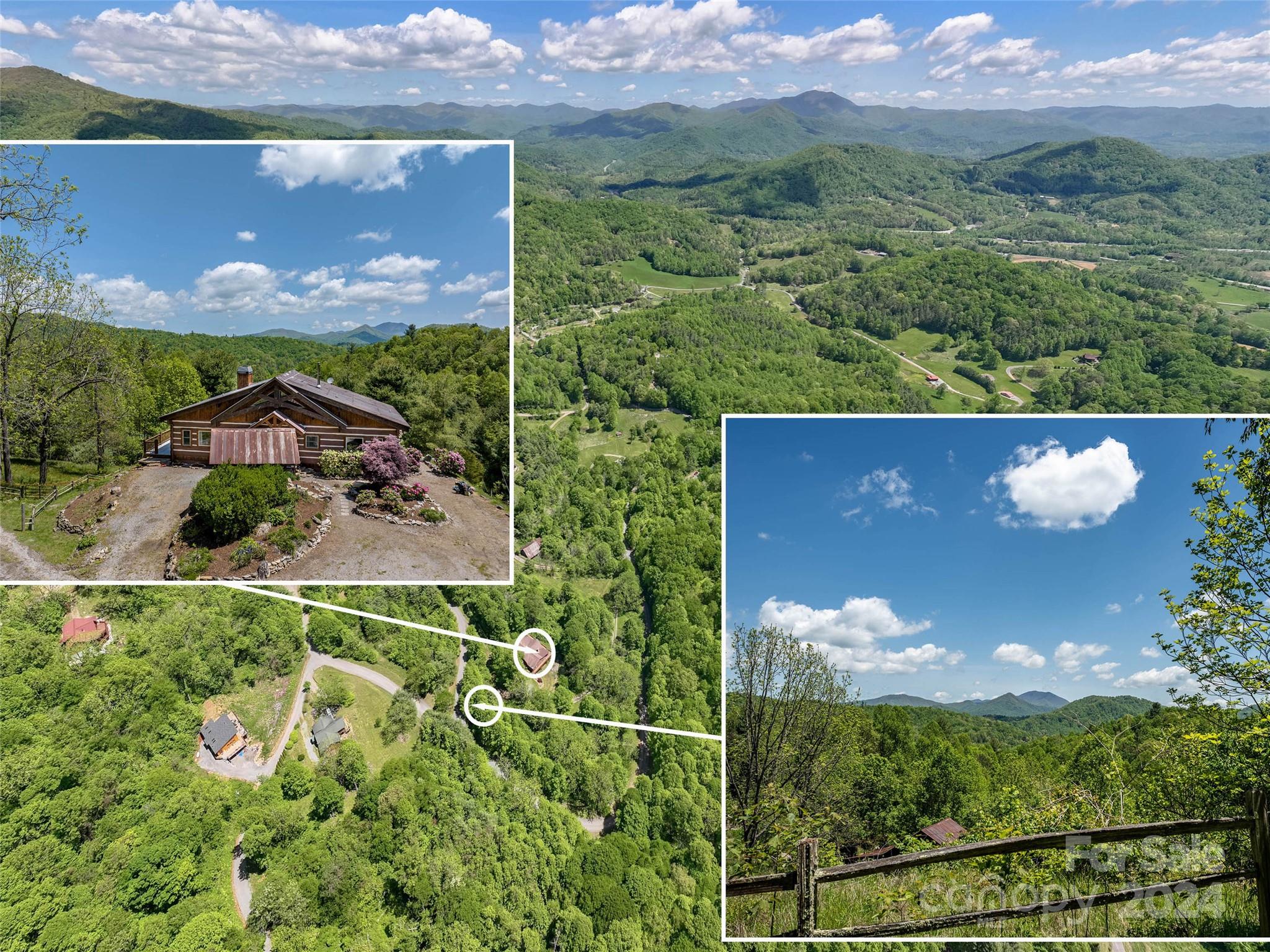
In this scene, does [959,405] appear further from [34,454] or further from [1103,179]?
[1103,179]

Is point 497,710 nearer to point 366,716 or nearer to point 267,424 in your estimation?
point 267,424

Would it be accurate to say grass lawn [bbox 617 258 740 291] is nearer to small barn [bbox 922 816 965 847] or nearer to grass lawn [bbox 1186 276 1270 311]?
grass lawn [bbox 1186 276 1270 311]

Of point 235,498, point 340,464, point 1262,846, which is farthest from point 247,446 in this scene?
point 1262,846

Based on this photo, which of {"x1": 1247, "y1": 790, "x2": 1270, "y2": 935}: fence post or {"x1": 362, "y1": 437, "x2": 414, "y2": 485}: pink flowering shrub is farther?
{"x1": 362, "y1": 437, "x2": 414, "y2": 485}: pink flowering shrub

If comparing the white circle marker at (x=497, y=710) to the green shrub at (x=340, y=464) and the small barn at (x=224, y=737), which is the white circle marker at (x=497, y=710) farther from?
the small barn at (x=224, y=737)

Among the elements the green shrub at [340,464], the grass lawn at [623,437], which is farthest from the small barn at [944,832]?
the grass lawn at [623,437]

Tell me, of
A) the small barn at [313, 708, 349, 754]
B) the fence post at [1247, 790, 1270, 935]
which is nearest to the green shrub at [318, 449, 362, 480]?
the fence post at [1247, 790, 1270, 935]
